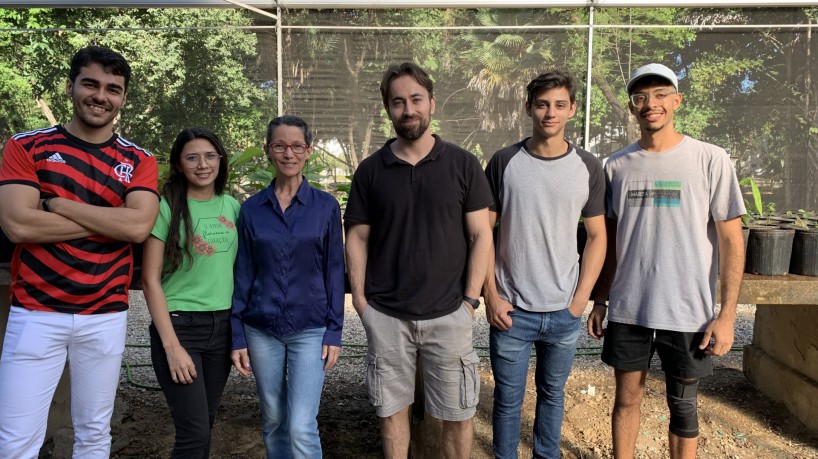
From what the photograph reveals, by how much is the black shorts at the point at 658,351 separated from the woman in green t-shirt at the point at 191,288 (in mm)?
1776

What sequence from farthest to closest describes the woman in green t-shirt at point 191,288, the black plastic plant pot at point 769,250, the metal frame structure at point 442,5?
the metal frame structure at point 442,5 < the black plastic plant pot at point 769,250 < the woman in green t-shirt at point 191,288

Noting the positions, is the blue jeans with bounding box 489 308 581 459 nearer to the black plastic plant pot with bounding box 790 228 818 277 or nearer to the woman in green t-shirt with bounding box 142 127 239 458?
the woman in green t-shirt with bounding box 142 127 239 458

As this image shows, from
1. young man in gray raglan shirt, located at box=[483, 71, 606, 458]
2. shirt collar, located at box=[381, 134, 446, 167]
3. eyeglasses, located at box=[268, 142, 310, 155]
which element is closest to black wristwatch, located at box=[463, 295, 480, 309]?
young man in gray raglan shirt, located at box=[483, 71, 606, 458]

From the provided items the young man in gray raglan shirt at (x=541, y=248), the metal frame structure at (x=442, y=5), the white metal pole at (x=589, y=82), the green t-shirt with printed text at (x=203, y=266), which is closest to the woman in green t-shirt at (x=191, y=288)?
the green t-shirt with printed text at (x=203, y=266)

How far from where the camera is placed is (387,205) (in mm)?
2592

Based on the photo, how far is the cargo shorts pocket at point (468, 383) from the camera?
2.66 m

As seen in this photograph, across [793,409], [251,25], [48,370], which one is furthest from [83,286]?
[251,25]

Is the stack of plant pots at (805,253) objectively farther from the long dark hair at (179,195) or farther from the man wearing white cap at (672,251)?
the long dark hair at (179,195)

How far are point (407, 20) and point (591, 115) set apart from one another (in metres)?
2.90

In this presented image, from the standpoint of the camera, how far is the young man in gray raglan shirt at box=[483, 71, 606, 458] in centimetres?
272

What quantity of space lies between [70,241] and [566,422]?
10.4 ft

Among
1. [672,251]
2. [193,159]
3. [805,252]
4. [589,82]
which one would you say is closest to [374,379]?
[193,159]

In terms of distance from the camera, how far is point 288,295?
2.53 m

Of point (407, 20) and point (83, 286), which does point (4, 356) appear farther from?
point (407, 20)
